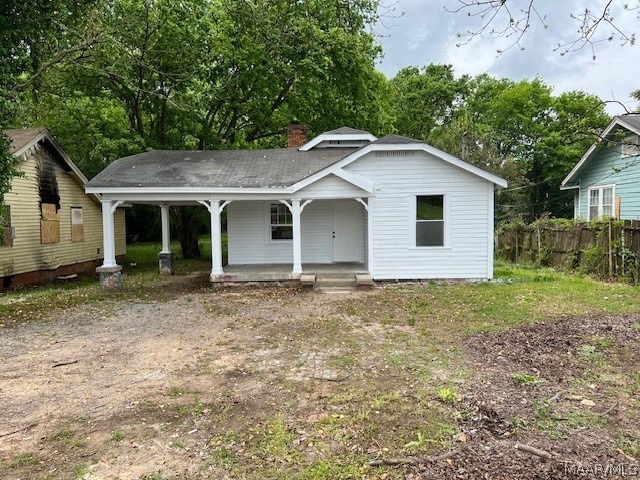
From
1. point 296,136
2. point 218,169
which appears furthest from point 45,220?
point 296,136

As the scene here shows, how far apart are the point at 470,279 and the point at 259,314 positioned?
19.9ft

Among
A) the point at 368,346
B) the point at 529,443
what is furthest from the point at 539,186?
the point at 529,443

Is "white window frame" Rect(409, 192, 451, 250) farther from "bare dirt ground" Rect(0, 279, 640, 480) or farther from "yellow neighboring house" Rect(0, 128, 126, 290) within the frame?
"yellow neighboring house" Rect(0, 128, 126, 290)

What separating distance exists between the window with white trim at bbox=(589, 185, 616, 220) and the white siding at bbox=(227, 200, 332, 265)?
9987 millimetres

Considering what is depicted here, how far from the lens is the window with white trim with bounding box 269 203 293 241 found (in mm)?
13367

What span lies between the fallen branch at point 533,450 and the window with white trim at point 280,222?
10.6 meters

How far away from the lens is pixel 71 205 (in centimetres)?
1574

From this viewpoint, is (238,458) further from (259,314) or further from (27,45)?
(27,45)

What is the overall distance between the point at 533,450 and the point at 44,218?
608 inches

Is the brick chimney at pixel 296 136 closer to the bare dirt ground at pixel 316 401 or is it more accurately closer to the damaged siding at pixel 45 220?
the damaged siding at pixel 45 220

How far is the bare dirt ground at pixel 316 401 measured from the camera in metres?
3.18

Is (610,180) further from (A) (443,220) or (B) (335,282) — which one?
(B) (335,282)

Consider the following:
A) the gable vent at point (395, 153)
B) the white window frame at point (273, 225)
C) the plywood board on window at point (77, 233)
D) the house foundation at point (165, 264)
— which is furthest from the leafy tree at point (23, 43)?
the plywood board on window at point (77, 233)

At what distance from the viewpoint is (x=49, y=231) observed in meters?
14.3
